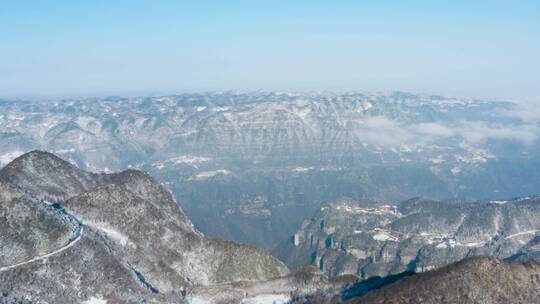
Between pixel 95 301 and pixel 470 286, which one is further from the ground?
pixel 470 286

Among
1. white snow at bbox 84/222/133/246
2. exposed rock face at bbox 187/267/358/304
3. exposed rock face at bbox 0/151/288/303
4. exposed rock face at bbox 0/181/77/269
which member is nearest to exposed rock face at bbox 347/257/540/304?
exposed rock face at bbox 187/267/358/304

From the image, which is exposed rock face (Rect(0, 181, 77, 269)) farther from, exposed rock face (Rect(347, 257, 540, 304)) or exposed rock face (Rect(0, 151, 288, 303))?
exposed rock face (Rect(347, 257, 540, 304))

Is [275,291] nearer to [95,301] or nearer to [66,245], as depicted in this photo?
[95,301]

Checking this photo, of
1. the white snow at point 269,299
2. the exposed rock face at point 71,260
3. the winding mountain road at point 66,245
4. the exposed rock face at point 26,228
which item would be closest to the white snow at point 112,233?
the exposed rock face at point 71,260

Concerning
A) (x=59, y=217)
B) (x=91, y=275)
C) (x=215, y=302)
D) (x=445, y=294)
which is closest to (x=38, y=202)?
(x=59, y=217)

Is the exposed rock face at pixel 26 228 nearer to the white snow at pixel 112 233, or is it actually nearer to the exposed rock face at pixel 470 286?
the white snow at pixel 112 233

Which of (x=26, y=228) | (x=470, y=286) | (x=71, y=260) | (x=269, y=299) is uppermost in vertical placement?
(x=26, y=228)

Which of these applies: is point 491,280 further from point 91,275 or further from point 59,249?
point 59,249

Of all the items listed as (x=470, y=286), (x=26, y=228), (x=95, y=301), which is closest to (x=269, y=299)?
(x=95, y=301)
